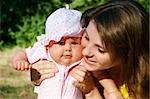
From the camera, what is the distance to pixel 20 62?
134 inches

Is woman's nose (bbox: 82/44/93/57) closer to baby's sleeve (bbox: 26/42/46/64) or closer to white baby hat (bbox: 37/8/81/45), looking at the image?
white baby hat (bbox: 37/8/81/45)

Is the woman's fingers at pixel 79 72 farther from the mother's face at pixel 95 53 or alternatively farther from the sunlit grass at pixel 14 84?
the sunlit grass at pixel 14 84

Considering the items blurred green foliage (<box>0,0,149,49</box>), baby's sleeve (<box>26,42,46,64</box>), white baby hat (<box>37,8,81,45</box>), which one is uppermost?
white baby hat (<box>37,8,81,45</box>)

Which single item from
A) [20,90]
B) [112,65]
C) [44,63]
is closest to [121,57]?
[112,65]

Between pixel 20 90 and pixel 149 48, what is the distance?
136 inches

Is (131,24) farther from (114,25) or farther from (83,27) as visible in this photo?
(83,27)

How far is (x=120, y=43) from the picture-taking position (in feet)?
10.2

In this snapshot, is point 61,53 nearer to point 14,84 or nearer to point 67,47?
point 67,47

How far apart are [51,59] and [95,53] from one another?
1.47ft

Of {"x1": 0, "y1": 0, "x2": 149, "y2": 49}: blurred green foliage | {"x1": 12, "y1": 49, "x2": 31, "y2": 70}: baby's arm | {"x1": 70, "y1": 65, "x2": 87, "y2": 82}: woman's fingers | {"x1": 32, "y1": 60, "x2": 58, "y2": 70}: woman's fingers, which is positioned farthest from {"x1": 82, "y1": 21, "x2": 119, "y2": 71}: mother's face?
{"x1": 0, "y1": 0, "x2": 149, "y2": 49}: blurred green foliage

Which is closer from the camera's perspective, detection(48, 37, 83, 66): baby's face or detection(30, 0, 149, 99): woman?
detection(30, 0, 149, 99): woman

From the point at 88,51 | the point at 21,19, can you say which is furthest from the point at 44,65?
the point at 21,19

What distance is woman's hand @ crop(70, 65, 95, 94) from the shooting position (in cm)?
337

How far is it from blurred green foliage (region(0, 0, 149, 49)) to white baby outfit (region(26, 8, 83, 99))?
590 centimetres
